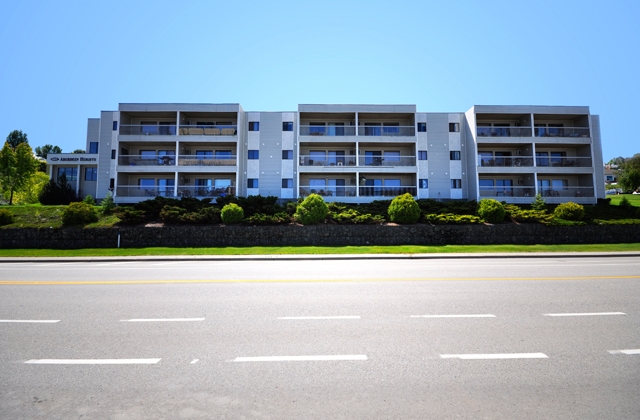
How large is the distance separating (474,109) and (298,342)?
37619 mm

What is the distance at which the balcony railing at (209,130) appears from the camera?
3719 centimetres

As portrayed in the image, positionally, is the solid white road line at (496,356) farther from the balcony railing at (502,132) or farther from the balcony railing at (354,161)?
the balcony railing at (502,132)

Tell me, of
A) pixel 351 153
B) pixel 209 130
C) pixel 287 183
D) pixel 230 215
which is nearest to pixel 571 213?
pixel 351 153

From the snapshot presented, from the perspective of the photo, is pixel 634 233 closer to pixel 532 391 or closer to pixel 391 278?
pixel 391 278

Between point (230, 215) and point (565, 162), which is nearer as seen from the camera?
point (230, 215)

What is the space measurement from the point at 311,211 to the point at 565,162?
28875 millimetres

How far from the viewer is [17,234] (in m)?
26.2

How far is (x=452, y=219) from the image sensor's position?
89.5ft

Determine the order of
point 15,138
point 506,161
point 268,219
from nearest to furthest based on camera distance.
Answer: point 268,219 < point 506,161 < point 15,138

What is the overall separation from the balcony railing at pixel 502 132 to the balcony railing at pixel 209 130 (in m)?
25.7

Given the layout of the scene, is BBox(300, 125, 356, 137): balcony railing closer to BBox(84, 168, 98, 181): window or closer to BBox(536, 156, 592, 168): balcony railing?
BBox(536, 156, 592, 168): balcony railing

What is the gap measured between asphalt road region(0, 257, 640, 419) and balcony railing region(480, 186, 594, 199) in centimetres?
3027

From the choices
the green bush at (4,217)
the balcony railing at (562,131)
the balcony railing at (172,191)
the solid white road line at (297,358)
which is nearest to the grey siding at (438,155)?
the balcony railing at (562,131)

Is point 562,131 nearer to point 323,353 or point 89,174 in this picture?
point 323,353
